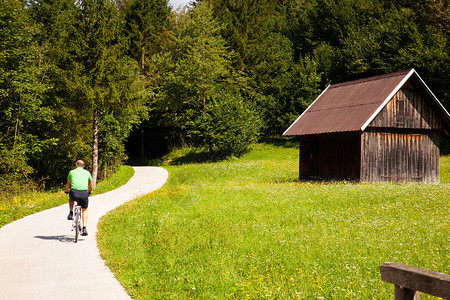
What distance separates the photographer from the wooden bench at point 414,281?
3.07m

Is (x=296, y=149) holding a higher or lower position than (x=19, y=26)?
lower

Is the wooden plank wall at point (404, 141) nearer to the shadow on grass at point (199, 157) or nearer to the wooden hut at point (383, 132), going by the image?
the wooden hut at point (383, 132)

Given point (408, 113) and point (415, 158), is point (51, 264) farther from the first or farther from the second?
point (415, 158)

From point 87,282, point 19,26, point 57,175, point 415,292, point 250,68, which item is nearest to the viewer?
point 415,292

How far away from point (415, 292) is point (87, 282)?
6.30 meters

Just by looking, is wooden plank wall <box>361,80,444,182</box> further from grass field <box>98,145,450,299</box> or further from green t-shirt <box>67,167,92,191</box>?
green t-shirt <box>67,167,92,191</box>

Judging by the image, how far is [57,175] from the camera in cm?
3017

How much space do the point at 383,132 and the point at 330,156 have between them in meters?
3.82

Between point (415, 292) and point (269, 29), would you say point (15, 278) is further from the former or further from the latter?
point (269, 29)

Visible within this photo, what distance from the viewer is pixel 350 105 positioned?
26938 mm

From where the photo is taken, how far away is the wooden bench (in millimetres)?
3070

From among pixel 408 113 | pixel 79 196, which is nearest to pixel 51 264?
pixel 79 196

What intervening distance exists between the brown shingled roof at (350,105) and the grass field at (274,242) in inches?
290

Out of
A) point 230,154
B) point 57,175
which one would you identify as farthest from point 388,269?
point 230,154
